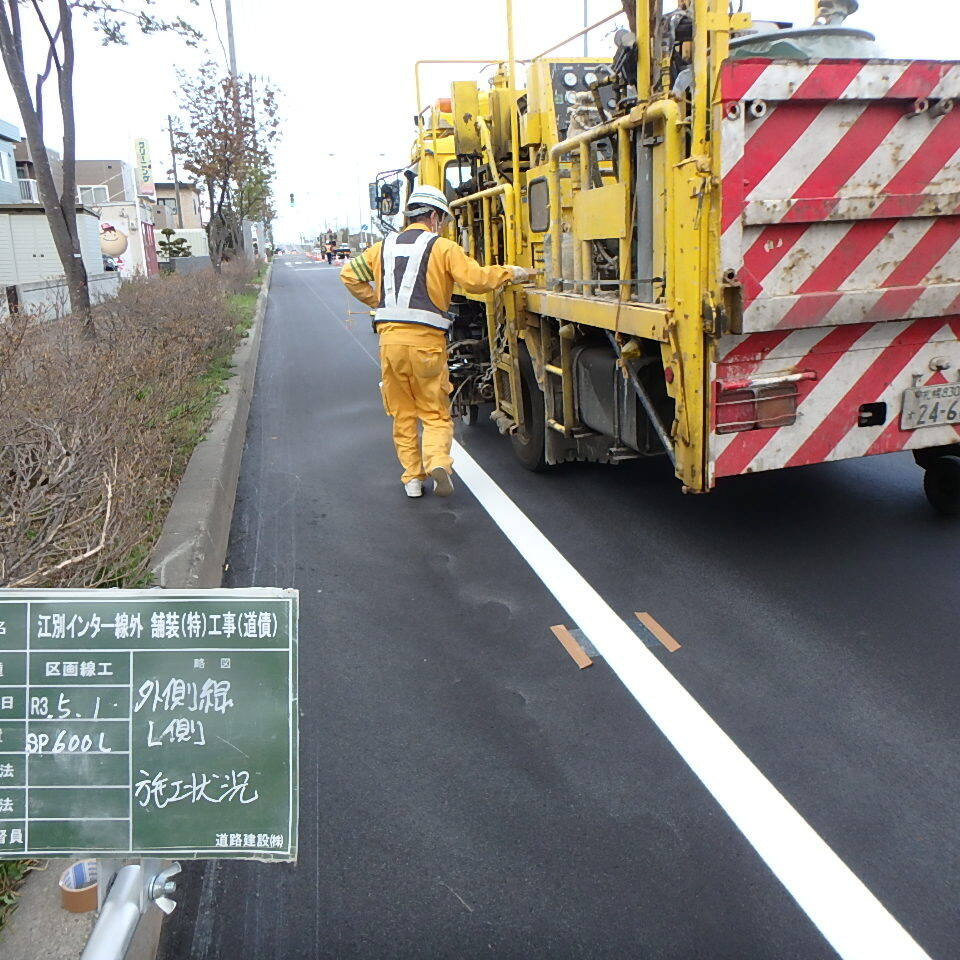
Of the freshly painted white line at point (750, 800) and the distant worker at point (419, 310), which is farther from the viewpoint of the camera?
the distant worker at point (419, 310)

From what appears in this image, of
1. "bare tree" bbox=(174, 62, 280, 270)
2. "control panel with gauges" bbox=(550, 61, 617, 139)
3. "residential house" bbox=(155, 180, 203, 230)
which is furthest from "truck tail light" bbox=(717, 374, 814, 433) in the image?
"residential house" bbox=(155, 180, 203, 230)

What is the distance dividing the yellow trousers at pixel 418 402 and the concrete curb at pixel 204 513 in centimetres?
125

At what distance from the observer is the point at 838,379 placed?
14.2 feet

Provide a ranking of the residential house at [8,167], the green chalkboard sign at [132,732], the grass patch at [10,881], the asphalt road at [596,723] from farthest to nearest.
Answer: the residential house at [8,167], the asphalt road at [596,723], the grass patch at [10,881], the green chalkboard sign at [132,732]

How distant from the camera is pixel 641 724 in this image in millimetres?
3434

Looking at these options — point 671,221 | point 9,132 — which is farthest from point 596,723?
point 9,132

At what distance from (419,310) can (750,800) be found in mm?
3890

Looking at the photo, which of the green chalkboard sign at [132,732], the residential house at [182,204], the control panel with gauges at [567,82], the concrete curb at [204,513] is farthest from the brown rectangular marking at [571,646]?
the residential house at [182,204]

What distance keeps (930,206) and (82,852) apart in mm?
4043

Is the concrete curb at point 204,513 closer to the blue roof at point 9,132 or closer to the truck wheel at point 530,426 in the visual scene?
the truck wheel at point 530,426

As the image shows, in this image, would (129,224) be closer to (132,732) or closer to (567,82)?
(567,82)

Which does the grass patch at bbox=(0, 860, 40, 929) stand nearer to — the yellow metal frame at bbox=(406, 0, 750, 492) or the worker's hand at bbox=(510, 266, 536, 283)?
the yellow metal frame at bbox=(406, 0, 750, 492)

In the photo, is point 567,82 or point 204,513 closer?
point 204,513

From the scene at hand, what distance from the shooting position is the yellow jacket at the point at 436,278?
581cm
